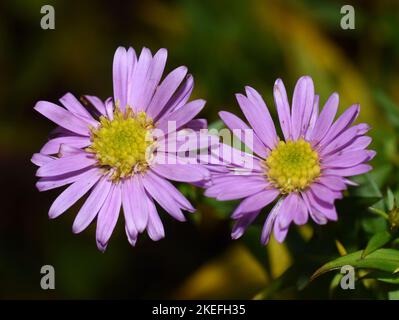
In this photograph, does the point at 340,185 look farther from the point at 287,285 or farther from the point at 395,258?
the point at 287,285

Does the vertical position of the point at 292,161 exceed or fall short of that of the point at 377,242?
it exceeds it

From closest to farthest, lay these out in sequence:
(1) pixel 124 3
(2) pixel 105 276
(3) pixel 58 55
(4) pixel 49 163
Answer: (4) pixel 49 163
(2) pixel 105 276
(3) pixel 58 55
(1) pixel 124 3

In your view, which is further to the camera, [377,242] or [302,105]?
[302,105]

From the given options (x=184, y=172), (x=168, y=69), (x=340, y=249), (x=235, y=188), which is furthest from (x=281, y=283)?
(x=168, y=69)

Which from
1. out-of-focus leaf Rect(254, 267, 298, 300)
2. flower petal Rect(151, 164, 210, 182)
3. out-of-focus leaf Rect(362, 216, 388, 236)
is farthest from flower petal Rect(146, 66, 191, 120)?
→ out-of-focus leaf Rect(362, 216, 388, 236)

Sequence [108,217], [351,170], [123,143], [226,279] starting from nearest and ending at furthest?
[351,170] < [108,217] < [123,143] < [226,279]

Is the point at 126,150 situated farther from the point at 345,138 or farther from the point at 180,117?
the point at 345,138
